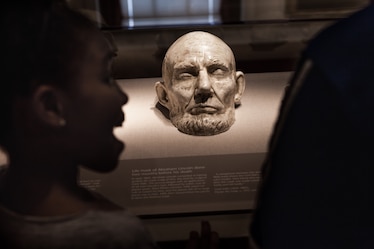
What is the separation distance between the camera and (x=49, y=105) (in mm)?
1008

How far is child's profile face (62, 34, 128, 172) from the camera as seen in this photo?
1.01 metres

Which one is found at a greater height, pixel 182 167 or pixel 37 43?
pixel 37 43

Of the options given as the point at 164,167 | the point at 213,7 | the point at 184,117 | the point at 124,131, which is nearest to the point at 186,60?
the point at 184,117

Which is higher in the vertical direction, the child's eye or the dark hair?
the dark hair

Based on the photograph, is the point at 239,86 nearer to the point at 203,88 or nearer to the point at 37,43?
the point at 203,88

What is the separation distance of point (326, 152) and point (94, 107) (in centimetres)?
46

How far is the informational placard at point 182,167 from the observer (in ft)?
4.08

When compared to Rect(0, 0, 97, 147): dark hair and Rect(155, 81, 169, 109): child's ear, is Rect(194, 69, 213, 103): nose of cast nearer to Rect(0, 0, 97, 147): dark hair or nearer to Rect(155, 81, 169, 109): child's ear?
Rect(155, 81, 169, 109): child's ear

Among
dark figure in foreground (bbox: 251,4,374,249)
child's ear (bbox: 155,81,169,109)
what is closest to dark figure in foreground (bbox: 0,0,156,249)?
dark figure in foreground (bbox: 251,4,374,249)

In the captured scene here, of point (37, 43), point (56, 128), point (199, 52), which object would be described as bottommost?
point (199, 52)

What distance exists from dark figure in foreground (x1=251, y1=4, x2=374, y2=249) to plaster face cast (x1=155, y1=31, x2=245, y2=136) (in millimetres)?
687

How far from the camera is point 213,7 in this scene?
1398 millimetres

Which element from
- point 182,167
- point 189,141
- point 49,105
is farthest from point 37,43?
point 189,141

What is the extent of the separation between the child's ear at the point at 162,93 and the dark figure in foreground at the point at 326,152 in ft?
2.27
